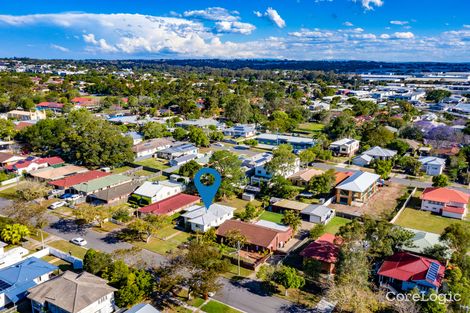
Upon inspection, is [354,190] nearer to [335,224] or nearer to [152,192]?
[335,224]

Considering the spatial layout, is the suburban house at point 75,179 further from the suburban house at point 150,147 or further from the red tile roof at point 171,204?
the red tile roof at point 171,204

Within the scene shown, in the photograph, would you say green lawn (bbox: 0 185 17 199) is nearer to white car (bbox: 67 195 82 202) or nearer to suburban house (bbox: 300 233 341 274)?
white car (bbox: 67 195 82 202)

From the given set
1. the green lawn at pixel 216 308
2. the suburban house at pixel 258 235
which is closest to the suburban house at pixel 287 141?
the suburban house at pixel 258 235

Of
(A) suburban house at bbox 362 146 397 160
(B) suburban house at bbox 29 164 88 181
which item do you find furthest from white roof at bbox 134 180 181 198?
(A) suburban house at bbox 362 146 397 160

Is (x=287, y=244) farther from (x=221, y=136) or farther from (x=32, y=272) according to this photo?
(x=221, y=136)

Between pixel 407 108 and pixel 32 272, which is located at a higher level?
pixel 407 108

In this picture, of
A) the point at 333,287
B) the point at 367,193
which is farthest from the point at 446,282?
the point at 367,193

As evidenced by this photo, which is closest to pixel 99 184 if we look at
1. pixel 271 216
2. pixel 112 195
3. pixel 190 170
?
pixel 112 195
